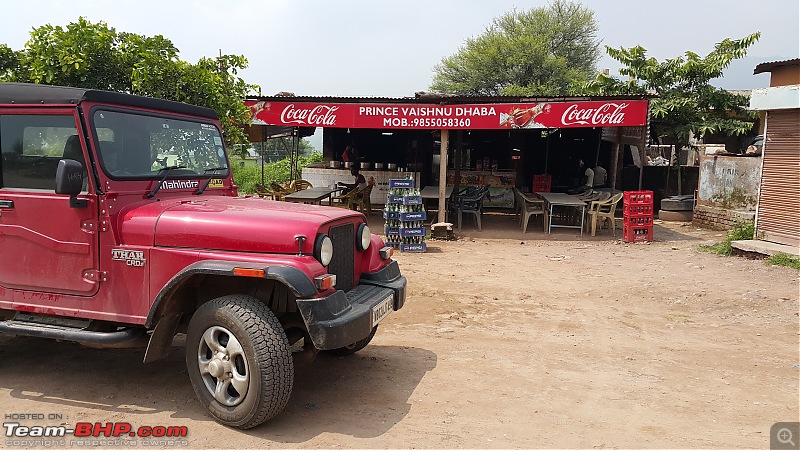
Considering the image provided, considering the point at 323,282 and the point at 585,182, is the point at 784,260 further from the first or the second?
the point at 585,182

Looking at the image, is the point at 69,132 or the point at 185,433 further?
the point at 69,132

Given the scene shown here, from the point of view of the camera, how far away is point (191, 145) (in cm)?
493

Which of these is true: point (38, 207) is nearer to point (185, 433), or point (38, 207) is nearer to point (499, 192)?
point (185, 433)

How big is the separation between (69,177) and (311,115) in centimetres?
980

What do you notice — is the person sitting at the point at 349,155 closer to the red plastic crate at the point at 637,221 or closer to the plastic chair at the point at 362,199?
the plastic chair at the point at 362,199

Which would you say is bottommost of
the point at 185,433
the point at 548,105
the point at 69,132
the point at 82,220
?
the point at 185,433

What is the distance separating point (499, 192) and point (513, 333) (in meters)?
11.7

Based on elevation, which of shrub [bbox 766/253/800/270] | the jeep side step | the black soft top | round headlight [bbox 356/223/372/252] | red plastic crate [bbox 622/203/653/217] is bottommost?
shrub [bbox 766/253/800/270]

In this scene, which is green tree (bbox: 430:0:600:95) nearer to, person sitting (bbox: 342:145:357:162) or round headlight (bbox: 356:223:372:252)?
person sitting (bbox: 342:145:357:162)

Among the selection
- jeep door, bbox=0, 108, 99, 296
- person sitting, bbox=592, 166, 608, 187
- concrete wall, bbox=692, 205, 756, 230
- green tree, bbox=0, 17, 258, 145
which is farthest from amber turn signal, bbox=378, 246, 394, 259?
person sitting, bbox=592, 166, 608, 187

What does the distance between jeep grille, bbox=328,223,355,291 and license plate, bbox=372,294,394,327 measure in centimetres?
31

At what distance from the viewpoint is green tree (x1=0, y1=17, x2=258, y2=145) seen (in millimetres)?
7480

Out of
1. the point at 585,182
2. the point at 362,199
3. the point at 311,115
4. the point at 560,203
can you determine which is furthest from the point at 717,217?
the point at 311,115

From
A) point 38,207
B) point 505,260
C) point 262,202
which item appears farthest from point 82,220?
point 505,260
